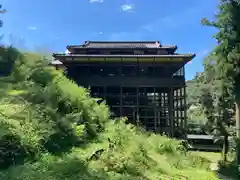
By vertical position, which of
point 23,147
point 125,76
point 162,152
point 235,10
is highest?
point 235,10

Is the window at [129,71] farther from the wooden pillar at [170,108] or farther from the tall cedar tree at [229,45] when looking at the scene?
the tall cedar tree at [229,45]

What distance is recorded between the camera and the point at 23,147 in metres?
6.66

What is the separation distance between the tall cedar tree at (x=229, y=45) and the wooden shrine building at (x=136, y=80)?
266 inches

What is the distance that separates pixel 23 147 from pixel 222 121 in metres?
17.8

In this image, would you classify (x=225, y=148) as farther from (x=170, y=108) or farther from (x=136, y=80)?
(x=136, y=80)

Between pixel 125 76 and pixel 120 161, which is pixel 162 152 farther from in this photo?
pixel 125 76

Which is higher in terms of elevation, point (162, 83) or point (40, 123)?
point (162, 83)

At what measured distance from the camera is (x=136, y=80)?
24344mm

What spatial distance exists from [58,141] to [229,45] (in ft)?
36.7

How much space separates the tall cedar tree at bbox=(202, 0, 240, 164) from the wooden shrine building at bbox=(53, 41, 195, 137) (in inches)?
266

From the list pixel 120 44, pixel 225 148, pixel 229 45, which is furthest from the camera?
pixel 120 44

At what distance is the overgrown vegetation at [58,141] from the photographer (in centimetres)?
642

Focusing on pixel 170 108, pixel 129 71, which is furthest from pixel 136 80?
pixel 170 108

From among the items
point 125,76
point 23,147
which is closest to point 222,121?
point 125,76
